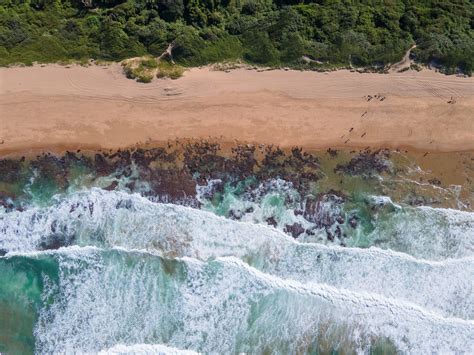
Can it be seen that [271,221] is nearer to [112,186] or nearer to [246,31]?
[112,186]

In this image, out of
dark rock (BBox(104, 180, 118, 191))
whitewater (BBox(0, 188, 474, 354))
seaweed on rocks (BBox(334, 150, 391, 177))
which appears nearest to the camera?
whitewater (BBox(0, 188, 474, 354))

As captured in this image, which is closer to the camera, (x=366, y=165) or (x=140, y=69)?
(x=140, y=69)

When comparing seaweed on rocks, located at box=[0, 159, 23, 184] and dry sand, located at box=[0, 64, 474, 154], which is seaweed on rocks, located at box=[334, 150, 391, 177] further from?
seaweed on rocks, located at box=[0, 159, 23, 184]

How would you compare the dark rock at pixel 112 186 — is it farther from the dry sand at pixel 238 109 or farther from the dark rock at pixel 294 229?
the dark rock at pixel 294 229

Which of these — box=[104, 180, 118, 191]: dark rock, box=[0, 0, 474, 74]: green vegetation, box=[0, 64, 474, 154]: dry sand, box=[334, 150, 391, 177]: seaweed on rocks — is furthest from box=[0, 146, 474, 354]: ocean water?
box=[0, 0, 474, 74]: green vegetation

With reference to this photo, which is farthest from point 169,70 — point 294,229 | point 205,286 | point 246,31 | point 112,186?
point 205,286
